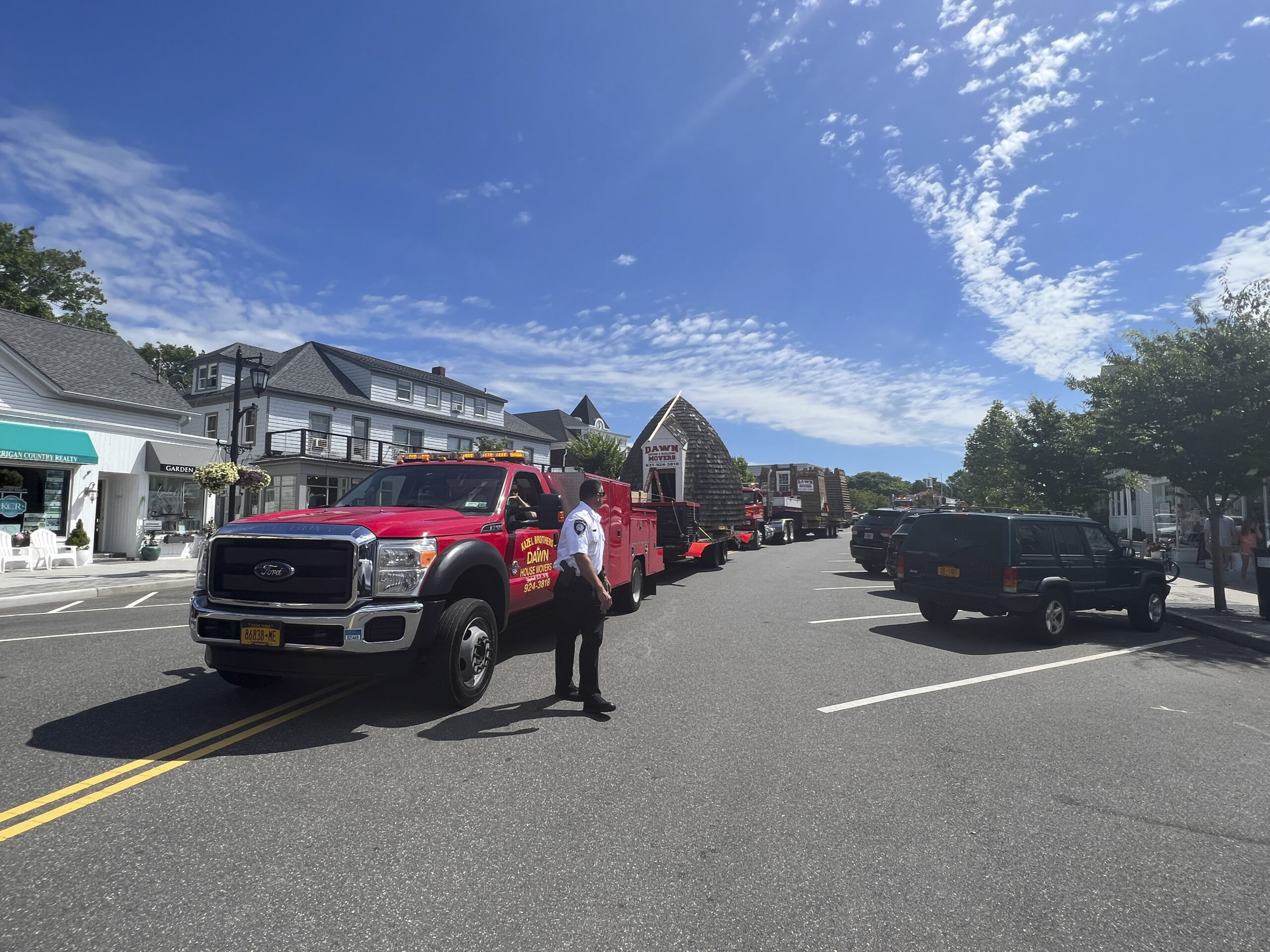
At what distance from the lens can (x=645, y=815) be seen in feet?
11.8

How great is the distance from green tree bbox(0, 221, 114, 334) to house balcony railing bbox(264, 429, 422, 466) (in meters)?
9.43

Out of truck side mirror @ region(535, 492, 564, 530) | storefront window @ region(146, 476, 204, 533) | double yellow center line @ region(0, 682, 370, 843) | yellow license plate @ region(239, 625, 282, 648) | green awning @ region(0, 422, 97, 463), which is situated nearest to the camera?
double yellow center line @ region(0, 682, 370, 843)

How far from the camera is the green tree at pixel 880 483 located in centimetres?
14262

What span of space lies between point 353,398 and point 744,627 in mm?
28909

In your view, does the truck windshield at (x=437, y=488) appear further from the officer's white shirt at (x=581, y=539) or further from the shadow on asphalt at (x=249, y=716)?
the shadow on asphalt at (x=249, y=716)

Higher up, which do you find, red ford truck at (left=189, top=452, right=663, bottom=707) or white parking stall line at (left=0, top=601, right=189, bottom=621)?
red ford truck at (left=189, top=452, right=663, bottom=707)

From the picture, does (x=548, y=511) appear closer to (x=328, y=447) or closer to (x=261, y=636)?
(x=261, y=636)

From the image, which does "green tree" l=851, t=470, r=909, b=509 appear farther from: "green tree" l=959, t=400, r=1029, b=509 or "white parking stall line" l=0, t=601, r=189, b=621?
"white parking stall line" l=0, t=601, r=189, b=621

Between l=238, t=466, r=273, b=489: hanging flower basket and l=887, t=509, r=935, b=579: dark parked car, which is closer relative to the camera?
l=887, t=509, r=935, b=579: dark parked car

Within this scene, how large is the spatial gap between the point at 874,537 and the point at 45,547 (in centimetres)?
2036

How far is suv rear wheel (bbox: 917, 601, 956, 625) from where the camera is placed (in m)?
10.1

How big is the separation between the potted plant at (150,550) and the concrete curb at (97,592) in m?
4.77

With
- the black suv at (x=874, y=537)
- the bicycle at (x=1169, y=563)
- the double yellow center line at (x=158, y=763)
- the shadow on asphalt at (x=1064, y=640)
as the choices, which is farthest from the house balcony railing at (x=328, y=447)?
the bicycle at (x=1169, y=563)

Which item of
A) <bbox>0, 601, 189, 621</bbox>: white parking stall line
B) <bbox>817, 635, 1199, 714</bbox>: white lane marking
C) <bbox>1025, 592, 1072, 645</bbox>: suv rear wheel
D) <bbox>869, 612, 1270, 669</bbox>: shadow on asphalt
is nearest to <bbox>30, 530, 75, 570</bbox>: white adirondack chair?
<bbox>0, 601, 189, 621</bbox>: white parking stall line
